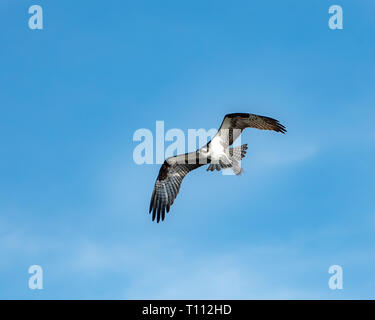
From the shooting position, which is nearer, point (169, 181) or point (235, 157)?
point (235, 157)

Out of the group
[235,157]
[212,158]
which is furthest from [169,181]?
[235,157]

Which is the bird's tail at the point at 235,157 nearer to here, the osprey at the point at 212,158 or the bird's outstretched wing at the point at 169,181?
the osprey at the point at 212,158

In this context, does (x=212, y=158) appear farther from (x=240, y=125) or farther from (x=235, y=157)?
(x=240, y=125)

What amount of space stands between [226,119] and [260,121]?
103 centimetres

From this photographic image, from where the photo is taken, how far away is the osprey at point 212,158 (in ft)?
55.8

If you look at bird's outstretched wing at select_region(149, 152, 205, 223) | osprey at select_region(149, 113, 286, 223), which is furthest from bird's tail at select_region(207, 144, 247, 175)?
bird's outstretched wing at select_region(149, 152, 205, 223)

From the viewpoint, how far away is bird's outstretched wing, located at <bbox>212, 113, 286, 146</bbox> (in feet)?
55.4

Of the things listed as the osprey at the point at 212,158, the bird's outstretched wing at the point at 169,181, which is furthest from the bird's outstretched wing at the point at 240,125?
the bird's outstretched wing at the point at 169,181

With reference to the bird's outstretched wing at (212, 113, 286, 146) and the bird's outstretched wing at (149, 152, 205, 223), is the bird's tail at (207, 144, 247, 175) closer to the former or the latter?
the bird's outstretched wing at (212, 113, 286, 146)

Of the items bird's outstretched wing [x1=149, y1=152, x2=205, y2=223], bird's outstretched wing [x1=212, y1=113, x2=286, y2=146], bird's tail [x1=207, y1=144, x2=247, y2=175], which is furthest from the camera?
bird's outstretched wing [x1=149, y1=152, x2=205, y2=223]

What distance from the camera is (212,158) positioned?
Result: 1748 cm

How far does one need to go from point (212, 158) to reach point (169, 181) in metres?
1.79

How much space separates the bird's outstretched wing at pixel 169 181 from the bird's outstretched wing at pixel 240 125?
1.21m
